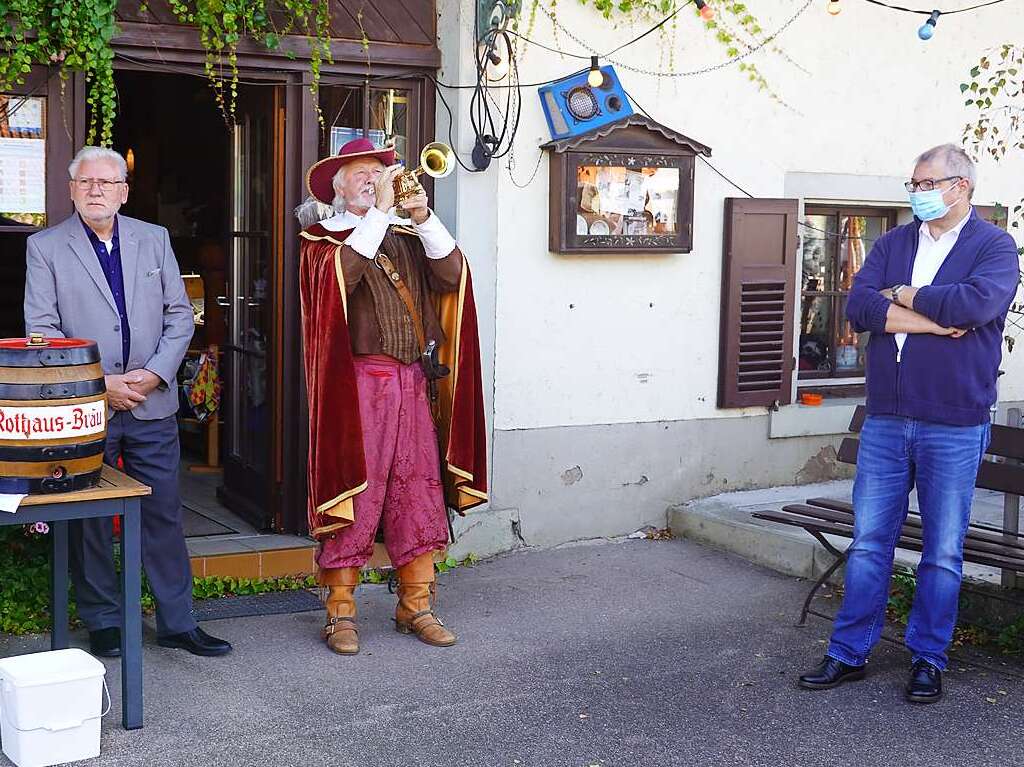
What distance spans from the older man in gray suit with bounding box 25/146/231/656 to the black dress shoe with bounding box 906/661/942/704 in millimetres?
2591

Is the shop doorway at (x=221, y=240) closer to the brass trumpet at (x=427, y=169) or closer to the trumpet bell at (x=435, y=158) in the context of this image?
the brass trumpet at (x=427, y=169)

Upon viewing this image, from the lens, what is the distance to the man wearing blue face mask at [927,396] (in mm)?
4660

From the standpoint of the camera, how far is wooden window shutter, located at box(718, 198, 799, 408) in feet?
23.8

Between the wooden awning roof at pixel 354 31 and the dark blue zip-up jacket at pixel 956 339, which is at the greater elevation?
the wooden awning roof at pixel 354 31

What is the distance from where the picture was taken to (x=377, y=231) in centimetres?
505

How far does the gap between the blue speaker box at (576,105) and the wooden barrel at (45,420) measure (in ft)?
10.1

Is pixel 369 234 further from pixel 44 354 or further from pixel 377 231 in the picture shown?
pixel 44 354

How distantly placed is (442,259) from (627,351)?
1.97 meters

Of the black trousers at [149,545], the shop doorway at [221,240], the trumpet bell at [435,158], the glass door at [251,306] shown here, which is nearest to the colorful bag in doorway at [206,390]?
the shop doorway at [221,240]

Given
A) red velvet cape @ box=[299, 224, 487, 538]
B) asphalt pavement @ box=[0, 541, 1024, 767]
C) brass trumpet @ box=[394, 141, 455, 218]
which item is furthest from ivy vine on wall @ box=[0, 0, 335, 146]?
asphalt pavement @ box=[0, 541, 1024, 767]

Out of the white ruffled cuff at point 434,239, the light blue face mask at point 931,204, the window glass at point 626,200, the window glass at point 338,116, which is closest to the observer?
the light blue face mask at point 931,204

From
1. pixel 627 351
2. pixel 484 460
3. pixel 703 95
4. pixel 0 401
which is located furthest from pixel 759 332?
pixel 0 401

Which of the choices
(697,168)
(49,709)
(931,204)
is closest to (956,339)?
(931,204)

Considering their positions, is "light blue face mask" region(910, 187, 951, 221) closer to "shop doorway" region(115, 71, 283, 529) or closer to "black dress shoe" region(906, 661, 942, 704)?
"black dress shoe" region(906, 661, 942, 704)
